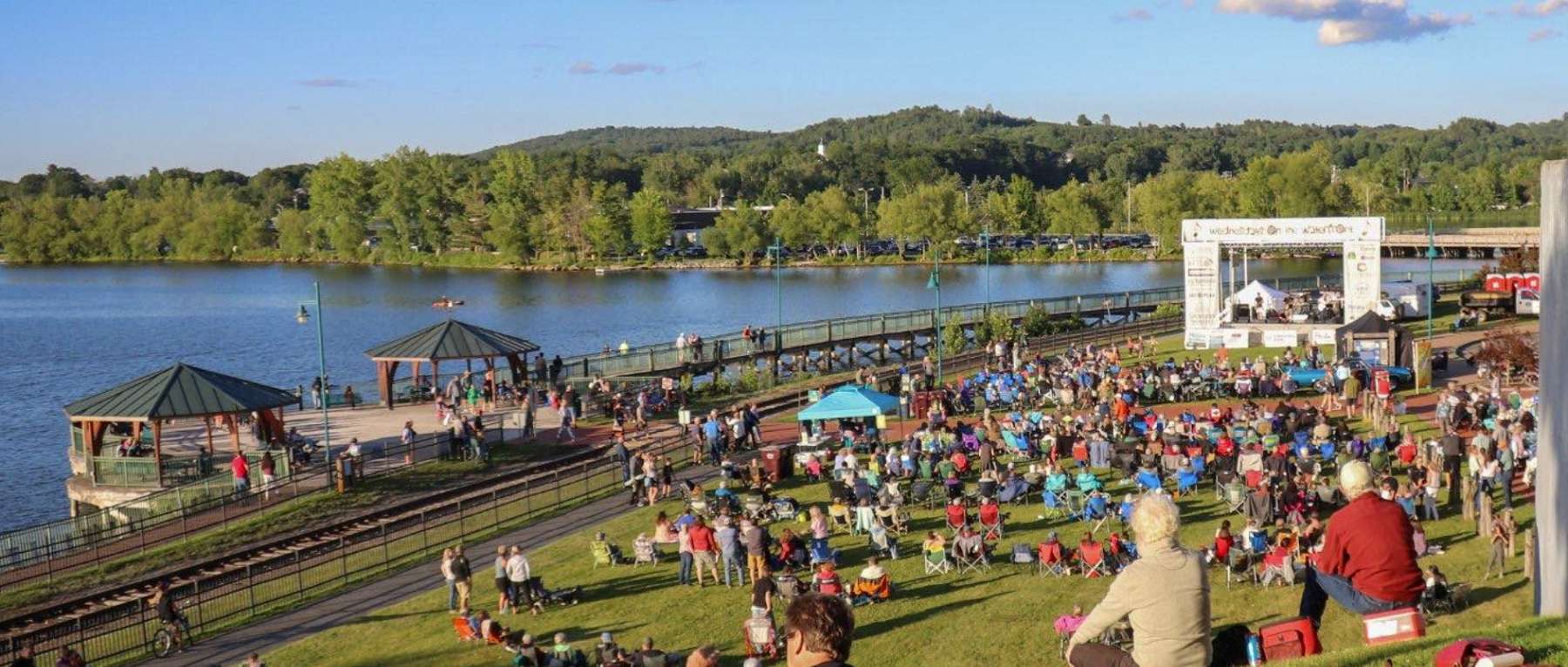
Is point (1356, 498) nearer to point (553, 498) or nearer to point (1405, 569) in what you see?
point (1405, 569)

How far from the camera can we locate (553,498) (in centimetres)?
2698

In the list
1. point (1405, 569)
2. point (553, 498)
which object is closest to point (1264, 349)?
point (553, 498)

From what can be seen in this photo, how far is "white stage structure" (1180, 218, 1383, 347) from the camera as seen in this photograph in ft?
147

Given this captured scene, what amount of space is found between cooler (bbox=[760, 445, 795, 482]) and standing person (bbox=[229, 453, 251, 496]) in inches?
412

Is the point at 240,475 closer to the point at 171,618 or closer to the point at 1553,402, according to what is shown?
the point at 171,618

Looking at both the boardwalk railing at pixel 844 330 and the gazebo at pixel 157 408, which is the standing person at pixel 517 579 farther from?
the boardwalk railing at pixel 844 330

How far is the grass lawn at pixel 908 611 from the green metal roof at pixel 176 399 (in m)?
11.3

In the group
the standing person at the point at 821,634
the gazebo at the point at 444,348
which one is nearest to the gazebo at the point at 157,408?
the gazebo at the point at 444,348

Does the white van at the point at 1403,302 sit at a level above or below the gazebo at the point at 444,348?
below

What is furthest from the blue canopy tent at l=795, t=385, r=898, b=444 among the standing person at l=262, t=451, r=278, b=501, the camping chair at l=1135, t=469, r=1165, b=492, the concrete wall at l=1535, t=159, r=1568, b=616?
the concrete wall at l=1535, t=159, r=1568, b=616

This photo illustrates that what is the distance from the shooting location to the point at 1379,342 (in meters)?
35.0

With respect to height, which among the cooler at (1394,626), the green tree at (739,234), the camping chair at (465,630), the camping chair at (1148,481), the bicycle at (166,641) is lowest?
the bicycle at (166,641)

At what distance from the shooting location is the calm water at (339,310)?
6278 cm

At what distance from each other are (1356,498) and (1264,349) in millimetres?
37665
